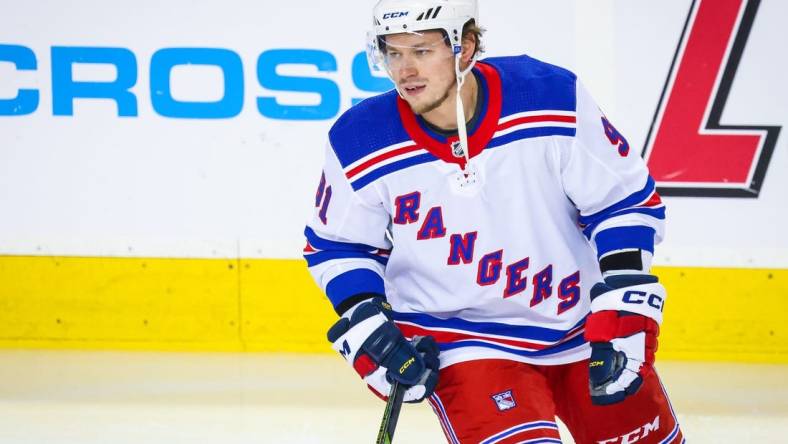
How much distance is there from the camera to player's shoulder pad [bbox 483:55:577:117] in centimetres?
232

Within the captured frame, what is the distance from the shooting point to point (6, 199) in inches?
176

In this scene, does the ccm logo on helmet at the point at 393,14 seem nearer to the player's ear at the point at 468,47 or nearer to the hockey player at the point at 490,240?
the hockey player at the point at 490,240

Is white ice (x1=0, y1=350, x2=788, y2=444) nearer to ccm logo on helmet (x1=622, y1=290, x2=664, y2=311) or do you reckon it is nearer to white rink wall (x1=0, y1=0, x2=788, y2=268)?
white rink wall (x1=0, y1=0, x2=788, y2=268)

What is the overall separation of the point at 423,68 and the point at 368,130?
6.8 inches

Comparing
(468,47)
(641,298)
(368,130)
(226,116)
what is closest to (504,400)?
(641,298)

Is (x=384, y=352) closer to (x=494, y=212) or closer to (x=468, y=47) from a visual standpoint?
(x=494, y=212)

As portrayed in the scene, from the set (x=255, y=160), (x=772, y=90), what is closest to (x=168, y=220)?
(x=255, y=160)

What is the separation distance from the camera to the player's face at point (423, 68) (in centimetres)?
229

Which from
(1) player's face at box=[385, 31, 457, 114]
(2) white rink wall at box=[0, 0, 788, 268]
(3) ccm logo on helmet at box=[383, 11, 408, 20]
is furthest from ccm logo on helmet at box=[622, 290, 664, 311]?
(2) white rink wall at box=[0, 0, 788, 268]

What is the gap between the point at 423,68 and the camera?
2.30 m

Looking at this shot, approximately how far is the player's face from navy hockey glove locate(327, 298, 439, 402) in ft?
1.37

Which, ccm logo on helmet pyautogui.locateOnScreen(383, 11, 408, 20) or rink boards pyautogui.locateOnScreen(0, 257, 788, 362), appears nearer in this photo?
ccm logo on helmet pyautogui.locateOnScreen(383, 11, 408, 20)

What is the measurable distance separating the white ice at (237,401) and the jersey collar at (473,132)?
1.42m

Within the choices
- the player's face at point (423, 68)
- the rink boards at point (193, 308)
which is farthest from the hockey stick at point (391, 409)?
the rink boards at point (193, 308)
